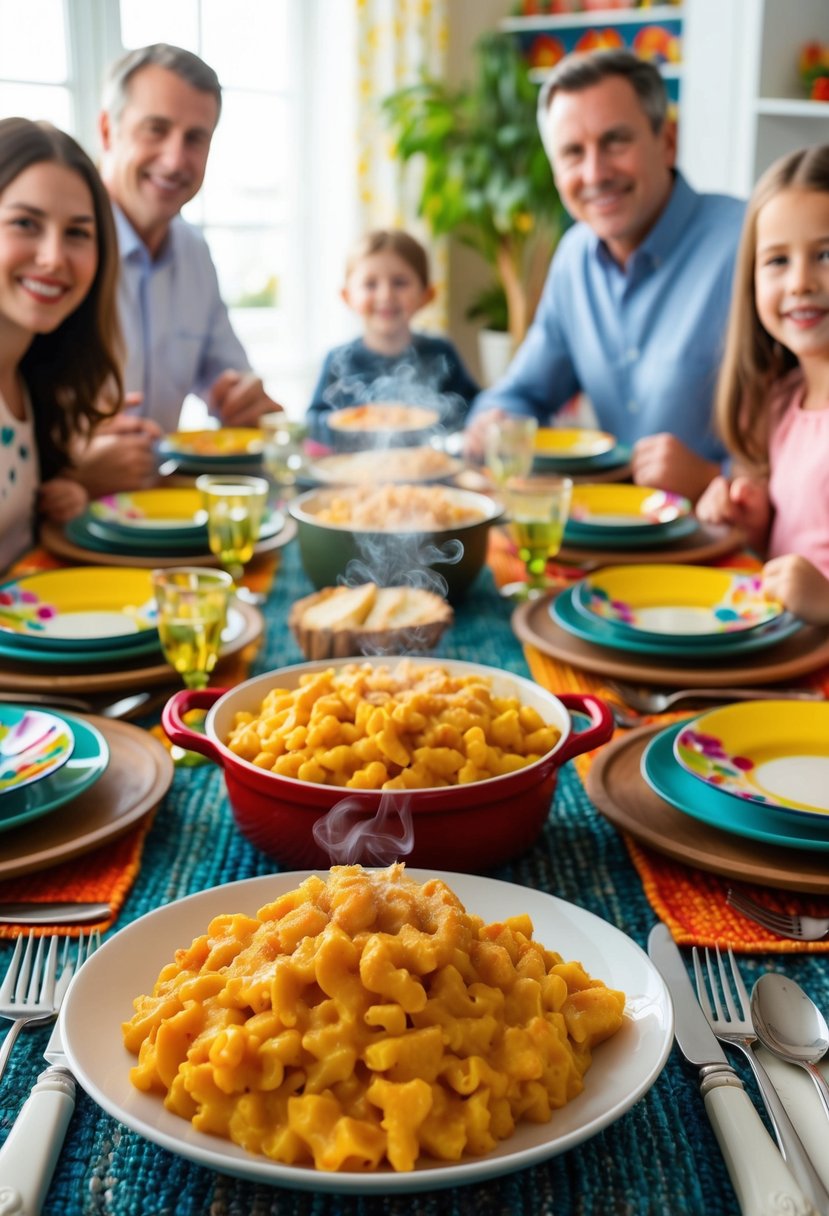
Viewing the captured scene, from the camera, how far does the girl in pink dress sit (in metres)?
1.89

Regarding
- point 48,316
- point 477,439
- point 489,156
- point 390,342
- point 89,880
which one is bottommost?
point 89,880

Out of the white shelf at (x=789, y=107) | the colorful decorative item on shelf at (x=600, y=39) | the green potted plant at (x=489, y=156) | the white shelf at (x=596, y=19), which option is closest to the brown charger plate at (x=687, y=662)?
the white shelf at (x=789, y=107)

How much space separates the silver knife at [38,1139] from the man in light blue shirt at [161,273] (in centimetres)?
165

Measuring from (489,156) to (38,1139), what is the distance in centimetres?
516

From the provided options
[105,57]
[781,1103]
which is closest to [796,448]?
[781,1103]

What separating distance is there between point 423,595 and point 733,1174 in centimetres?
89

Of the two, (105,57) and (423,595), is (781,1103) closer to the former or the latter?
(423,595)

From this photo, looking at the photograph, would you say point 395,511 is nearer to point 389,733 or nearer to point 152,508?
point 152,508

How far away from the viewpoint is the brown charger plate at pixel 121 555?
1794mm

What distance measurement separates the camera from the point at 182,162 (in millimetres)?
2559

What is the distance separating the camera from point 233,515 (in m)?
1.64

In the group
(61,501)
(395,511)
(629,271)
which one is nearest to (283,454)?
(61,501)

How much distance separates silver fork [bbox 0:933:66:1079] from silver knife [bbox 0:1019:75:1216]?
5 centimetres

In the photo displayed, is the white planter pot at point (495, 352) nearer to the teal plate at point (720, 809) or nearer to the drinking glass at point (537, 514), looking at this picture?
the drinking glass at point (537, 514)
